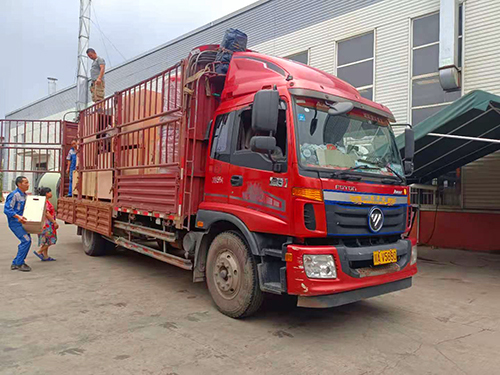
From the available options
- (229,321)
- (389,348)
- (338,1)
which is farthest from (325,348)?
(338,1)

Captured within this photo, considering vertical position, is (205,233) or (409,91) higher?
(409,91)

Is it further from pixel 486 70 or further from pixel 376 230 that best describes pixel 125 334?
pixel 486 70

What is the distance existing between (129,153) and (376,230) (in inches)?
171

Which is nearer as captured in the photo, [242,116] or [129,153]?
[242,116]

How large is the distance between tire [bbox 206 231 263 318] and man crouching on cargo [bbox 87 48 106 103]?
595cm

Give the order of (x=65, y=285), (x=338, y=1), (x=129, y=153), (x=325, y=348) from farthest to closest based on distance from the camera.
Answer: (x=338, y=1), (x=129, y=153), (x=65, y=285), (x=325, y=348)

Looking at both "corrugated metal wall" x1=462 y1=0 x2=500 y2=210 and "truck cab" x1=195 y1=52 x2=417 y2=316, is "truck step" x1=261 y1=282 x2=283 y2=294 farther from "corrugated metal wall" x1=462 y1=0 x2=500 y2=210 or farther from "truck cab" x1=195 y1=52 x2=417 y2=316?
"corrugated metal wall" x1=462 y1=0 x2=500 y2=210

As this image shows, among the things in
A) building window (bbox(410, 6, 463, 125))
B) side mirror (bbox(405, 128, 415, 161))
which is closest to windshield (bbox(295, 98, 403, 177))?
side mirror (bbox(405, 128, 415, 161))

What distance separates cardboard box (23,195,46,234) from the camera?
22.5 feet

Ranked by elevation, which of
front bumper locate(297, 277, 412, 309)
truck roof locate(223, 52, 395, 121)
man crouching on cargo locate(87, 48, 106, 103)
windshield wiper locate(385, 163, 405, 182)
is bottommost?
front bumper locate(297, 277, 412, 309)

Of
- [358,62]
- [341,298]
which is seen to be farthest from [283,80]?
[358,62]

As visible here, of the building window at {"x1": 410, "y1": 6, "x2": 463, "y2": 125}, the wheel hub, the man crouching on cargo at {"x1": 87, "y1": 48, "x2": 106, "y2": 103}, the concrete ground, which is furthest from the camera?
the building window at {"x1": 410, "y1": 6, "x2": 463, "y2": 125}

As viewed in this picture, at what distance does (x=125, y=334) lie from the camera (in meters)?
3.98

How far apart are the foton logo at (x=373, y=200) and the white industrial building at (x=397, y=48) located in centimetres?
734
